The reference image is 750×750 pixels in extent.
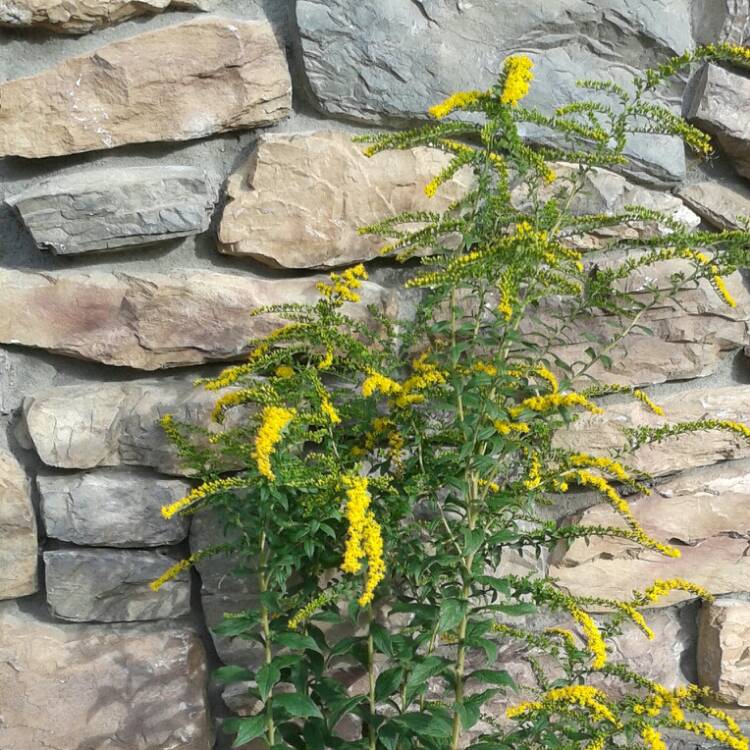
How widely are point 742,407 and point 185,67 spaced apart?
3.76 ft

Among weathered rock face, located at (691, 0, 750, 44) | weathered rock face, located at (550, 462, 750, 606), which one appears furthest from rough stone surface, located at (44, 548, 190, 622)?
weathered rock face, located at (691, 0, 750, 44)

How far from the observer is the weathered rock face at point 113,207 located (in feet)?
4.09

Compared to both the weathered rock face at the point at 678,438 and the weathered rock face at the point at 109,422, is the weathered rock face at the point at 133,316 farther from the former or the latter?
the weathered rock face at the point at 678,438

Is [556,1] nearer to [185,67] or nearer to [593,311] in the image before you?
[593,311]

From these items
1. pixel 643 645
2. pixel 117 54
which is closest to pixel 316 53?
pixel 117 54

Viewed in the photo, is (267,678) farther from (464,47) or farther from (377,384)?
(464,47)

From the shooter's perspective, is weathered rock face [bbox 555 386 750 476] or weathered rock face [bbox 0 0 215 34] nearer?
weathered rock face [bbox 0 0 215 34]

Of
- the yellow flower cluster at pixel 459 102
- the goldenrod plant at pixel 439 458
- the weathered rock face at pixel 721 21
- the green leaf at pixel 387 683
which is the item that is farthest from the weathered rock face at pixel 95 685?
the weathered rock face at pixel 721 21

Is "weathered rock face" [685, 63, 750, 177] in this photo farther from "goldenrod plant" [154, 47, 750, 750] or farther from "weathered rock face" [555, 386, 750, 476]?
"weathered rock face" [555, 386, 750, 476]

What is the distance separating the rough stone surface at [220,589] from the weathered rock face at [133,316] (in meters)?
0.29

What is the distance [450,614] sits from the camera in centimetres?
110

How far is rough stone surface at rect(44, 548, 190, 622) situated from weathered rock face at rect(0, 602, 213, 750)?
0.04 metres

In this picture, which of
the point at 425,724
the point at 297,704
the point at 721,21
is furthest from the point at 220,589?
the point at 721,21

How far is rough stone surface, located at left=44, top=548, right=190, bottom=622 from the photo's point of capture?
4.34 feet
